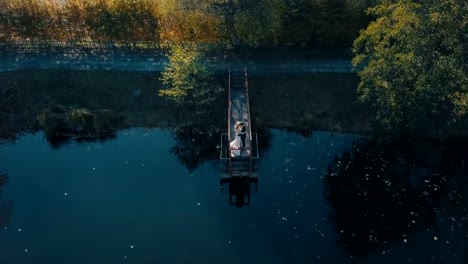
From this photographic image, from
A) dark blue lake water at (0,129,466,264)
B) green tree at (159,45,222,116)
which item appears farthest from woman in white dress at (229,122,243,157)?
green tree at (159,45,222,116)

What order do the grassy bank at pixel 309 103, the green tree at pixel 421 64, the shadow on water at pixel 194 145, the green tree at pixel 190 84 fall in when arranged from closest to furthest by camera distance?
the green tree at pixel 421 64
the shadow on water at pixel 194 145
the green tree at pixel 190 84
the grassy bank at pixel 309 103

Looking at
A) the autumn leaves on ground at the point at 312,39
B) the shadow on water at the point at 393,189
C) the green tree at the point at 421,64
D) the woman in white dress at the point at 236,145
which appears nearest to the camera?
the shadow on water at the point at 393,189

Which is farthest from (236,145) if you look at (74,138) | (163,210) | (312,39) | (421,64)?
(312,39)

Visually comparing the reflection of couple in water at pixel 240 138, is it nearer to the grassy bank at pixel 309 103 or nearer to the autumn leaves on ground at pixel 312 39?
the grassy bank at pixel 309 103

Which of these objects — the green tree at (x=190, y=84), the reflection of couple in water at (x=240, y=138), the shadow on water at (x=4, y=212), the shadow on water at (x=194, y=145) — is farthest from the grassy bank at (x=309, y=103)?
the shadow on water at (x=4, y=212)

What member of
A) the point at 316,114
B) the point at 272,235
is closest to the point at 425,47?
the point at 316,114

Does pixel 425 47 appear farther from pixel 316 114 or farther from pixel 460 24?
pixel 316 114
